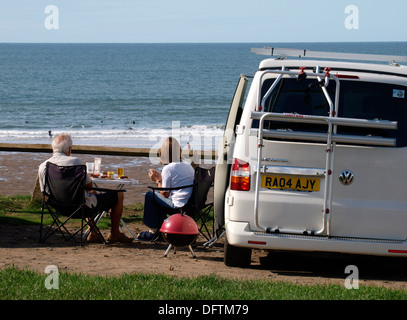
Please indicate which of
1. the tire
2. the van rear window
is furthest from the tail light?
the tire

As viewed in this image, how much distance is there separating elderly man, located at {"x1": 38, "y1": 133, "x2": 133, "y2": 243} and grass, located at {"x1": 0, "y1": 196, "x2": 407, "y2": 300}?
6.35 feet

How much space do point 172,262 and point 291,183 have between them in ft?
5.00

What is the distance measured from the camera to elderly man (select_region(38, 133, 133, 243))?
788 cm

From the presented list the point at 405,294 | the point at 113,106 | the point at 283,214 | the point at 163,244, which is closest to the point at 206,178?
the point at 163,244

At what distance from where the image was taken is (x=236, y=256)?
673cm

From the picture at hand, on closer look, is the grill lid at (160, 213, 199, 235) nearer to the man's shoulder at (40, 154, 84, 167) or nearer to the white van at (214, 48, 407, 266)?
the white van at (214, 48, 407, 266)

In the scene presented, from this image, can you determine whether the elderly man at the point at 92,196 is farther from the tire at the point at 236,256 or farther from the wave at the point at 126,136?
the wave at the point at 126,136

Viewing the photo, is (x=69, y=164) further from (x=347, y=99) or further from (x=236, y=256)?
(x=347, y=99)

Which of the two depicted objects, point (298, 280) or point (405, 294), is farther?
point (298, 280)

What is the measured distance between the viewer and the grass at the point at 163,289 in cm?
509

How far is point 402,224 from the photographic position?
20.4 ft

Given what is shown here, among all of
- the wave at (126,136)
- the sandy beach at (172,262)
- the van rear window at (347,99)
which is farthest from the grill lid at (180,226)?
the wave at (126,136)

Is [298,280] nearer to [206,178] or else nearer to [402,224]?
[402,224]
